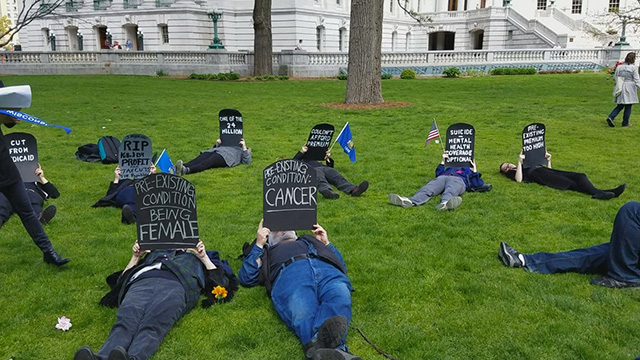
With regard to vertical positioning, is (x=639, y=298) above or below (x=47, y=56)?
below

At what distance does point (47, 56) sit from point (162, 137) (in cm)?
2652

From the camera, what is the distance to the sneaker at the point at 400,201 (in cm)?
816

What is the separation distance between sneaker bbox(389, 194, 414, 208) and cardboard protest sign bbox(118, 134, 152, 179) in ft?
12.5

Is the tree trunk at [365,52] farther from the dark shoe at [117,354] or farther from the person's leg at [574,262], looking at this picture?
the dark shoe at [117,354]

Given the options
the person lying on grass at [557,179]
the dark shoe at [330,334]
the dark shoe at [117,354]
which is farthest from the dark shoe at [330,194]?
the dark shoe at [117,354]

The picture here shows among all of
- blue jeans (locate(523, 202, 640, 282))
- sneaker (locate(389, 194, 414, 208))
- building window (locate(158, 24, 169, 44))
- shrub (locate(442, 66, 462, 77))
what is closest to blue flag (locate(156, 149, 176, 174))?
sneaker (locate(389, 194, 414, 208))

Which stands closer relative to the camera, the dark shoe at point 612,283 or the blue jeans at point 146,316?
the blue jeans at point 146,316

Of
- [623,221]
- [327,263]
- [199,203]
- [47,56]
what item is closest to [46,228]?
[199,203]

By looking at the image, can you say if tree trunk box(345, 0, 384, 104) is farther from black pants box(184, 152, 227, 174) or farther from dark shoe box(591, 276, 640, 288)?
dark shoe box(591, 276, 640, 288)

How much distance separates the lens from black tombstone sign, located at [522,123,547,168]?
917cm

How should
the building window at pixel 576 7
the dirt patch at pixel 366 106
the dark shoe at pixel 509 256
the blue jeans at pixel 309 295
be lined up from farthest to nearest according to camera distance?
the building window at pixel 576 7 < the dirt patch at pixel 366 106 < the dark shoe at pixel 509 256 < the blue jeans at pixel 309 295

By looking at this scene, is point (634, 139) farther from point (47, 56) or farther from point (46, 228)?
point (47, 56)

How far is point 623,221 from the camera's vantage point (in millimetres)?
5215

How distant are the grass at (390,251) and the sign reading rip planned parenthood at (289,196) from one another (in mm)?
753
